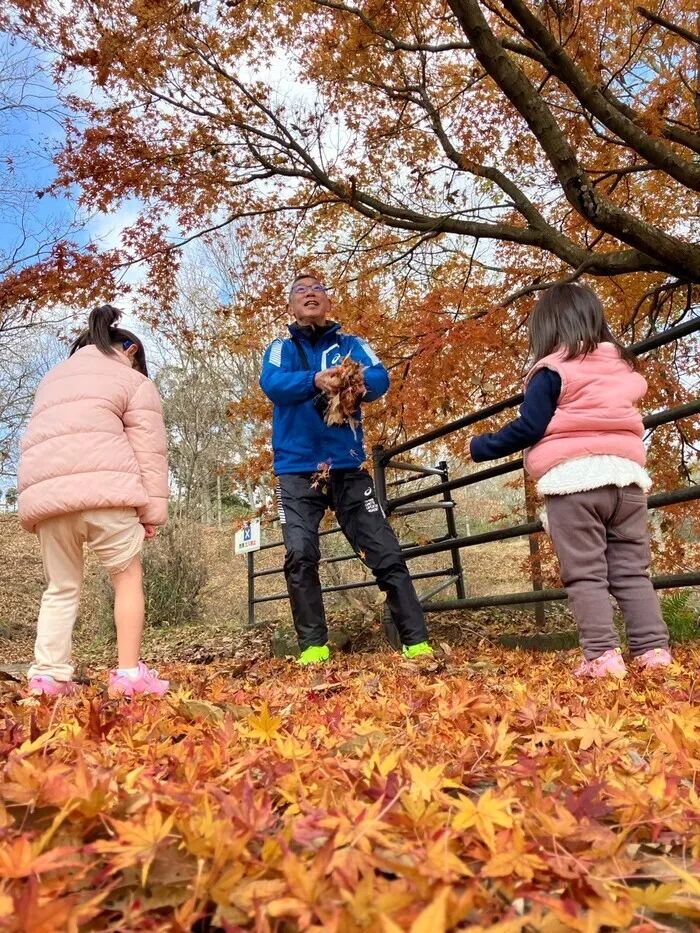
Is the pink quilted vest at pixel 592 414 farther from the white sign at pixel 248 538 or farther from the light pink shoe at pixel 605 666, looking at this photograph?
the white sign at pixel 248 538

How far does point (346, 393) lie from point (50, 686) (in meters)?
1.96

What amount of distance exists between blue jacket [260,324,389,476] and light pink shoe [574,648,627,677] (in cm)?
170

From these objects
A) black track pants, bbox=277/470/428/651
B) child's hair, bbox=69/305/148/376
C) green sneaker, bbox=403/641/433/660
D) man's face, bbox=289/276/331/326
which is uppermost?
A: man's face, bbox=289/276/331/326

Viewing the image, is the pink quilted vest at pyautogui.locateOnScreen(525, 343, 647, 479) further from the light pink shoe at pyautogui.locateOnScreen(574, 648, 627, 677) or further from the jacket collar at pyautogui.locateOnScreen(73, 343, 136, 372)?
the jacket collar at pyautogui.locateOnScreen(73, 343, 136, 372)

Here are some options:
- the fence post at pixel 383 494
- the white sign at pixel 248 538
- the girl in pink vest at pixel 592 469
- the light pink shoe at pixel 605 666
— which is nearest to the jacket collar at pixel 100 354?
the girl in pink vest at pixel 592 469

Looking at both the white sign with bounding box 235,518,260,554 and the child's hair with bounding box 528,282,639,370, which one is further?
the white sign with bounding box 235,518,260,554

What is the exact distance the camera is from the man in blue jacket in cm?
354

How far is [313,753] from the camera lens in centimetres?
109

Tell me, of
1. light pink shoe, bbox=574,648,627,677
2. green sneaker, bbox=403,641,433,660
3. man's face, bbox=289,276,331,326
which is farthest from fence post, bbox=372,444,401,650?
light pink shoe, bbox=574,648,627,677

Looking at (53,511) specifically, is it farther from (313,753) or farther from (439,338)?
(439,338)

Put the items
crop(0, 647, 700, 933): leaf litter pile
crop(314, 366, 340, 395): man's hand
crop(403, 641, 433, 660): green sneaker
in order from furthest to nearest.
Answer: crop(314, 366, 340, 395): man's hand, crop(403, 641, 433, 660): green sneaker, crop(0, 647, 700, 933): leaf litter pile

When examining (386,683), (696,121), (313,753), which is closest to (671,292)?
(696,121)

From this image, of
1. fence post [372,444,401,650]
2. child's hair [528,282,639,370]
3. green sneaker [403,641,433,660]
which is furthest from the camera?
fence post [372,444,401,650]

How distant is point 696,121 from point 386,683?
6173mm
